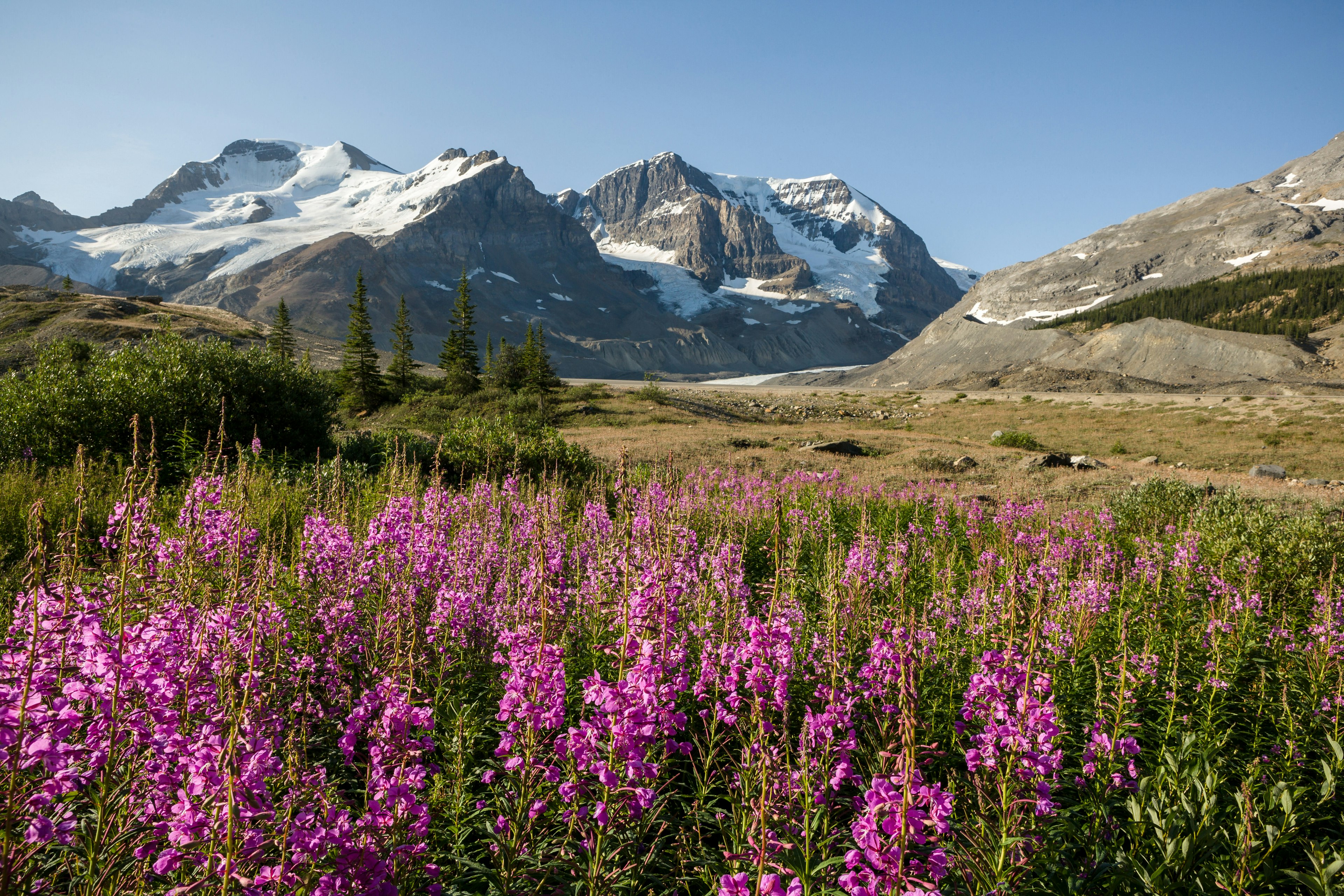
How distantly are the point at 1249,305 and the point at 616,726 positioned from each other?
14634cm

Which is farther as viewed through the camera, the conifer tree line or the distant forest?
the distant forest

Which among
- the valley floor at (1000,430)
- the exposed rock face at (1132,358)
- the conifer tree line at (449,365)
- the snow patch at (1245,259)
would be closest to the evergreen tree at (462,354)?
the conifer tree line at (449,365)

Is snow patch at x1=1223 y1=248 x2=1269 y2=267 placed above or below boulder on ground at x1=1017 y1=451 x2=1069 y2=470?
above

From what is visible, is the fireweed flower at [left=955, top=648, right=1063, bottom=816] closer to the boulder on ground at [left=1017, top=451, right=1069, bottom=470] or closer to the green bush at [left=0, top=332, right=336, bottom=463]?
the green bush at [left=0, top=332, right=336, bottom=463]

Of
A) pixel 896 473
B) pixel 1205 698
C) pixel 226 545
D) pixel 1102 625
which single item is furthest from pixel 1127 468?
pixel 226 545

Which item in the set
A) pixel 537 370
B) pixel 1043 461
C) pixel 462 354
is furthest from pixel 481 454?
pixel 462 354

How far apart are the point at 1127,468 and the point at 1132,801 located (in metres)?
23.1

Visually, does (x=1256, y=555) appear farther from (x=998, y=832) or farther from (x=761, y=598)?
(x=998, y=832)

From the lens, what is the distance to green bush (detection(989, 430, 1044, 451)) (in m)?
29.5

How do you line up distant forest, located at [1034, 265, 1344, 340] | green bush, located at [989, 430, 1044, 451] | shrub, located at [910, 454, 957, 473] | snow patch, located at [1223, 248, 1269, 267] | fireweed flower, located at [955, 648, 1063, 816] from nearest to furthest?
fireweed flower, located at [955, 648, 1063, 816] < shrub, located at [910, 454, 957, 473] < green bush, located at [989, 430, 1044, 451] < distant forest, located at [1034, 265, 1344, 340] < snow patch, located at [1223, 248, 1269, 267]

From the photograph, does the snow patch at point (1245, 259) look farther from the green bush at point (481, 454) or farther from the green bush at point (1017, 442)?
the green bush at point (481, 454)

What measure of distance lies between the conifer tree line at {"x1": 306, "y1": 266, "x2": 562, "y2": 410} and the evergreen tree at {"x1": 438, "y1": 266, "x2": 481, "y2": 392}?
4cm

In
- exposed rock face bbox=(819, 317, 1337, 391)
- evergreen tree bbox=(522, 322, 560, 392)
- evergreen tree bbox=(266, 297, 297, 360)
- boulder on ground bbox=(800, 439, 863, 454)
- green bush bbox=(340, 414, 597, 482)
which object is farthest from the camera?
exposed rock face bbox=(819, 317, 1337, 391)

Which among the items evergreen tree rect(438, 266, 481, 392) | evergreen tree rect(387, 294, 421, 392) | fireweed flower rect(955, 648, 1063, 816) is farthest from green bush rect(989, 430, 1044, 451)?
evergreen tree rect(387, 294, 421, 392)
